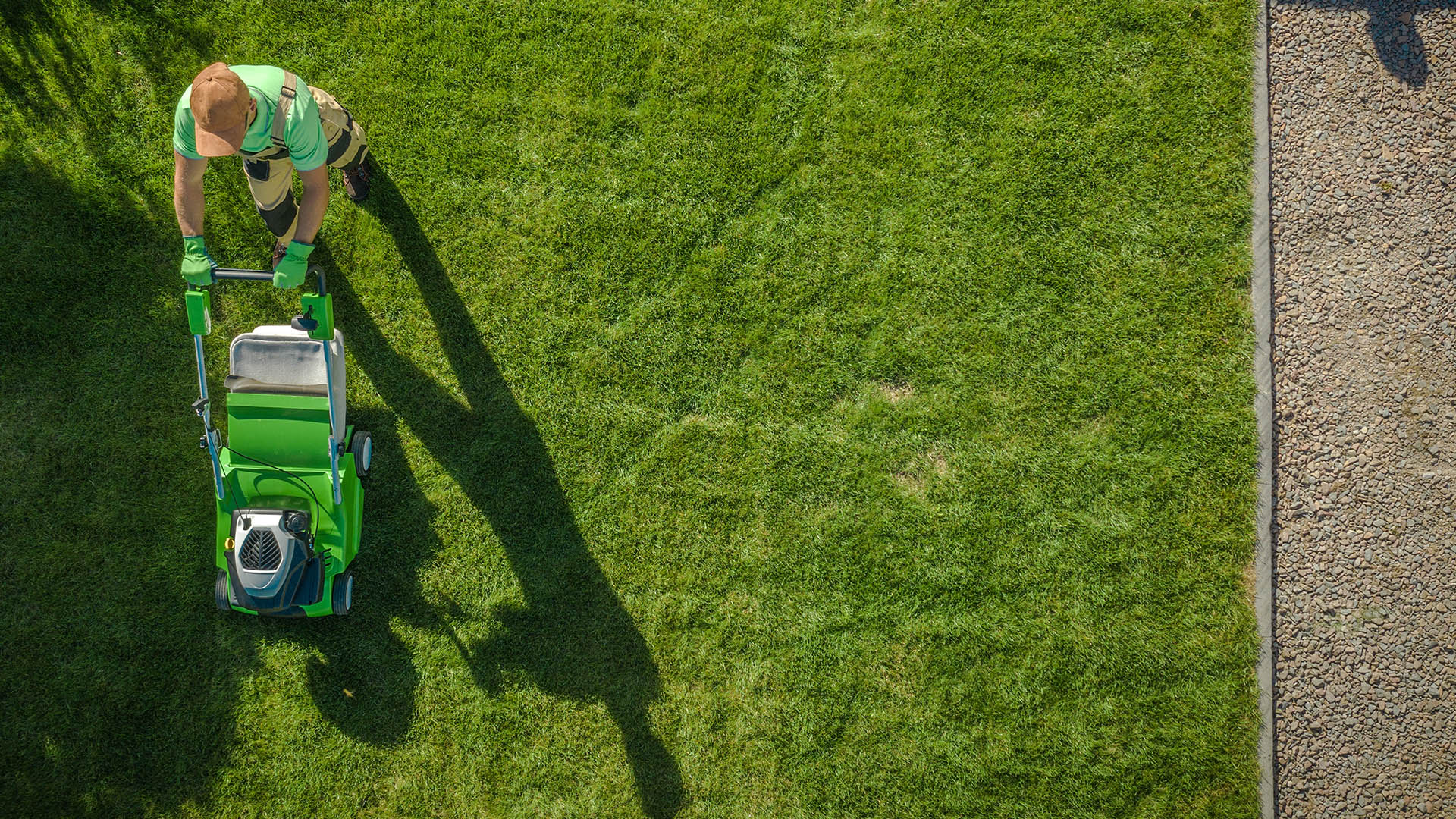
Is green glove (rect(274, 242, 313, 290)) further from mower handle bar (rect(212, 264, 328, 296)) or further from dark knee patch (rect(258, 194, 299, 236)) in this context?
dark knee patch (rect(258, 194, 299, 236))

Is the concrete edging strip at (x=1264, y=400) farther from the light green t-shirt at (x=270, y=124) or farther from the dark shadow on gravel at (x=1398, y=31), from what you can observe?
the light green t-shirt at (x=270, y=124)

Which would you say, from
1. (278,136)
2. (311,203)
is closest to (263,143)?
(278,136)

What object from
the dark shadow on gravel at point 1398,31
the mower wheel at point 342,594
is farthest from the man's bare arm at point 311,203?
the dark shadow on gravel at point 1398,31

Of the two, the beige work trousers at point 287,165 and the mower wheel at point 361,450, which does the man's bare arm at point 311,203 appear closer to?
the beige work trousers at point 287,165

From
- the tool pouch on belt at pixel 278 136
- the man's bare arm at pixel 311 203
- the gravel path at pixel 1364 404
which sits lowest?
the gravel path at pixel 1364 404

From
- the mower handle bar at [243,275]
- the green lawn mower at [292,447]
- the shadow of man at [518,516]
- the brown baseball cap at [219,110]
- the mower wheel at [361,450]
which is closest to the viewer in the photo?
the brown baseball cap at [219,110]

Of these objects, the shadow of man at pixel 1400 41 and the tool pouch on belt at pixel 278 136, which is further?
the shadow of man at pixel 1400 41

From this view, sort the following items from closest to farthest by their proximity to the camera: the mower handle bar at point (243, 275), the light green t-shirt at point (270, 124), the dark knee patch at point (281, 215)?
the light green t-shirt at point (270, 124)
the mower handle bar at point (243, 275)
the dark knee patch at point (281, 215)

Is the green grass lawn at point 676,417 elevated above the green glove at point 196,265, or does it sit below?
below

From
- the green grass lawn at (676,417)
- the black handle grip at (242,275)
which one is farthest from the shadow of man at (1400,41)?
the black handle grip at (242,275)

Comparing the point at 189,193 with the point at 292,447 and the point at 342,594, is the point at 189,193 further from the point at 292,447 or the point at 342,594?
the point at 342,594
